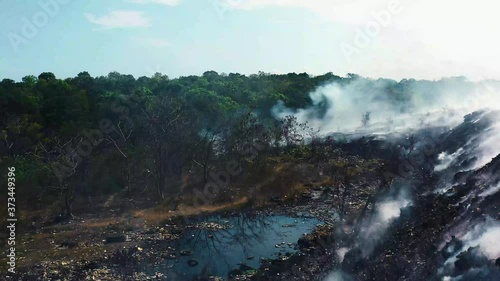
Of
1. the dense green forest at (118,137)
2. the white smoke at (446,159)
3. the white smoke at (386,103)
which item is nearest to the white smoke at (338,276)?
the white smoke at (446,159)

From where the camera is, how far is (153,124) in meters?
35.8

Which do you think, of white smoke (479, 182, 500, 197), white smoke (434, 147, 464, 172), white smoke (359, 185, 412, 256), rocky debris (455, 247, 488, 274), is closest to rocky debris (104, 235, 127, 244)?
white smoke (359, 185, 412, 256)

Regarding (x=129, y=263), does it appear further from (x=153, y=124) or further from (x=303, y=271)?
(x=153, y=124)

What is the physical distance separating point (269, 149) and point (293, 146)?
4146 millimetres

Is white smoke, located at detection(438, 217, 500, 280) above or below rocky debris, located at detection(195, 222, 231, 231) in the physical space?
above

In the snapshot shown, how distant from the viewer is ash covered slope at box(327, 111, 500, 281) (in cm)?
1439

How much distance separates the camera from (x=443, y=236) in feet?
56.2

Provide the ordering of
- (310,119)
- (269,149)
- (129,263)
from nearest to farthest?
(129,263) → (269,149) → (310,119)

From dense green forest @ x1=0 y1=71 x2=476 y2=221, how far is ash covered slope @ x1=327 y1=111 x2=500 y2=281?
62.0 feet

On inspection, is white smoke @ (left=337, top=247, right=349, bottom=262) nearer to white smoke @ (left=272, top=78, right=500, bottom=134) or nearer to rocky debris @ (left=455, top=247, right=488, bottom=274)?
rocky debris @ (left=455, top=247, right=488, bottom=274)

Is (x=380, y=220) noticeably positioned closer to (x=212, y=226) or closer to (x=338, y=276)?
(x=338, y=276)

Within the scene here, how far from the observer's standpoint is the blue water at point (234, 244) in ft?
70.7

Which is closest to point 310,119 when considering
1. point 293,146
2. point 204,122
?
point 293,146

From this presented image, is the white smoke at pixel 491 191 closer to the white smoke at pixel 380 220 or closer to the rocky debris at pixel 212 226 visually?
the white smoke at pixel 380 220
